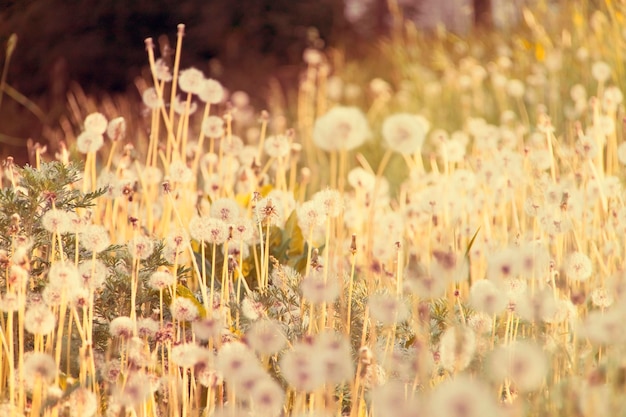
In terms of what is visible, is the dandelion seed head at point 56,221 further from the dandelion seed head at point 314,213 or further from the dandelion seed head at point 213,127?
the dandelion seed head at point 213,127

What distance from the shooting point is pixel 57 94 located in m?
7.95

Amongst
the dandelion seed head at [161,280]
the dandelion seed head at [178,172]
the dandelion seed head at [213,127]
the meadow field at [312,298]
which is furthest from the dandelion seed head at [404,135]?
the dandelion seed head at [213,127]

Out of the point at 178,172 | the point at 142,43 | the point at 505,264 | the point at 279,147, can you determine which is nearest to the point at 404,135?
the point at 505,264

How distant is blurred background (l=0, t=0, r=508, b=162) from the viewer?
25.2ft

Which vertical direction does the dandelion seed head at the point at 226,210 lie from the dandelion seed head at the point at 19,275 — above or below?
above

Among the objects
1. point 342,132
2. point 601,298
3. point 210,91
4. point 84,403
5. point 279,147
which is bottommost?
point 84,403

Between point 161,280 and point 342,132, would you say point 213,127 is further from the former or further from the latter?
point 342,132

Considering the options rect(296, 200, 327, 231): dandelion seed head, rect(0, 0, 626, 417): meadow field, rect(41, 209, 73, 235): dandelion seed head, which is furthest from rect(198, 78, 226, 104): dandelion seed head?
rect(41, 209, 73, 235): dandelion seed head

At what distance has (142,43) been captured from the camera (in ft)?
29.5

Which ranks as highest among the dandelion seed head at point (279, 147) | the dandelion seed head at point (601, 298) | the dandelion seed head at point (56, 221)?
the dandelion seed head at point (279, 147)

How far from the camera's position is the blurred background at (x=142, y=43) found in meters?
7.68

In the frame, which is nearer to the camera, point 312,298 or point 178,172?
point 312,298

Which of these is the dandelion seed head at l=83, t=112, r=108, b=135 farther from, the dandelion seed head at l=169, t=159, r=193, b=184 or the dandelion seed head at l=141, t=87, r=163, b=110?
the dandelion seed head at l=169, t=159, r=193, b=184

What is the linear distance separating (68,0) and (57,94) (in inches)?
40.0
